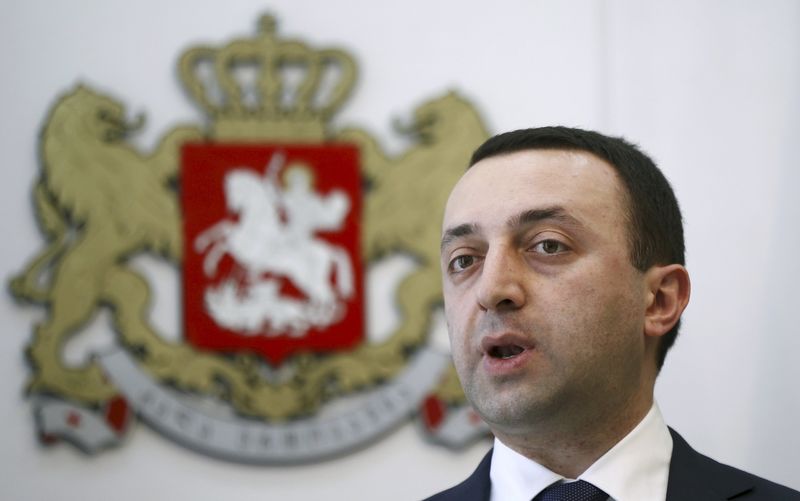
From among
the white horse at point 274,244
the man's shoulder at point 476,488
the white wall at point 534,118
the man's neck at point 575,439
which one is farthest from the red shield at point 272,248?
the man's neck at point 575,439

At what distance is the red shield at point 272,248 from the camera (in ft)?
7.56

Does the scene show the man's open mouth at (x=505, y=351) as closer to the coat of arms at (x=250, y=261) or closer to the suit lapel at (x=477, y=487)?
the suit lapel at (x=477, y=487)

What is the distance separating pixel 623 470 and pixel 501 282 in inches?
10.3

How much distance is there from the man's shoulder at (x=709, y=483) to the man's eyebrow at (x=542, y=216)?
1.05 feet

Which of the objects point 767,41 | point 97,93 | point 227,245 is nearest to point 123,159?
point 97,93

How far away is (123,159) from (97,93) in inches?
7.2

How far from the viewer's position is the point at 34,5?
7.79 ft

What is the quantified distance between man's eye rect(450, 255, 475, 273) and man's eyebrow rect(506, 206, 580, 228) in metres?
0.08

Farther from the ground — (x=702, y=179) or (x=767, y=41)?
(x=767, y=41)

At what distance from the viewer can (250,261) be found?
2.33m

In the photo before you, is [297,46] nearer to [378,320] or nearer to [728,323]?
[378,320]

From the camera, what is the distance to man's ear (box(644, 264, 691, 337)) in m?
1.11

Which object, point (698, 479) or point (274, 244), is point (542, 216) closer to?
point (698, 479)

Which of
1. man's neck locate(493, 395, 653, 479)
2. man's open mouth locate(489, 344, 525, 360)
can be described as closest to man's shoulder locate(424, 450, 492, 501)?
man's neck locate(493, 395, 653, 479)
